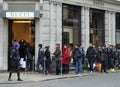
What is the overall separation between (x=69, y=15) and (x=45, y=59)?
527cm

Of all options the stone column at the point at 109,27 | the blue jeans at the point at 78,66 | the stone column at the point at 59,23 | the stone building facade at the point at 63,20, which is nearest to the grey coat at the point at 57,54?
the blue jeans at the point at 78,66

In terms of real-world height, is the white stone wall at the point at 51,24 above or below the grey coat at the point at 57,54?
above

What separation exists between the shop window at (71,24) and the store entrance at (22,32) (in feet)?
8.39

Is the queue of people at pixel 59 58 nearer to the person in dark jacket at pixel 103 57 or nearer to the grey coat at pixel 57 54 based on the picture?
the grey coat at pixel 57 54

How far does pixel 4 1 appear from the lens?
2659 cm

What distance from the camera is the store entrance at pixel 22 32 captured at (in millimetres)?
27094

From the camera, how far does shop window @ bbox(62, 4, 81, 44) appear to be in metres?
29.0

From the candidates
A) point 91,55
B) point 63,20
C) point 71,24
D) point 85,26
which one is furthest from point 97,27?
point 91,55

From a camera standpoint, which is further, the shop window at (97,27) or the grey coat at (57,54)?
the shop window at (97,27)

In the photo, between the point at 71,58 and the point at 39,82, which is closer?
the point at 39,82

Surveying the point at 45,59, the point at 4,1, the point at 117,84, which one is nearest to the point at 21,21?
the point at 4,1

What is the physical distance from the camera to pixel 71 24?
97.6 feet

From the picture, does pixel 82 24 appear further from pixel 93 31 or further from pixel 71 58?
pixel 71 58

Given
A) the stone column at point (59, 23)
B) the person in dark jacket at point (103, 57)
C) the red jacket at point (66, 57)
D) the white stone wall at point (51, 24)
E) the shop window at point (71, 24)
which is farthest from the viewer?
the shop window at point (71, 24)
